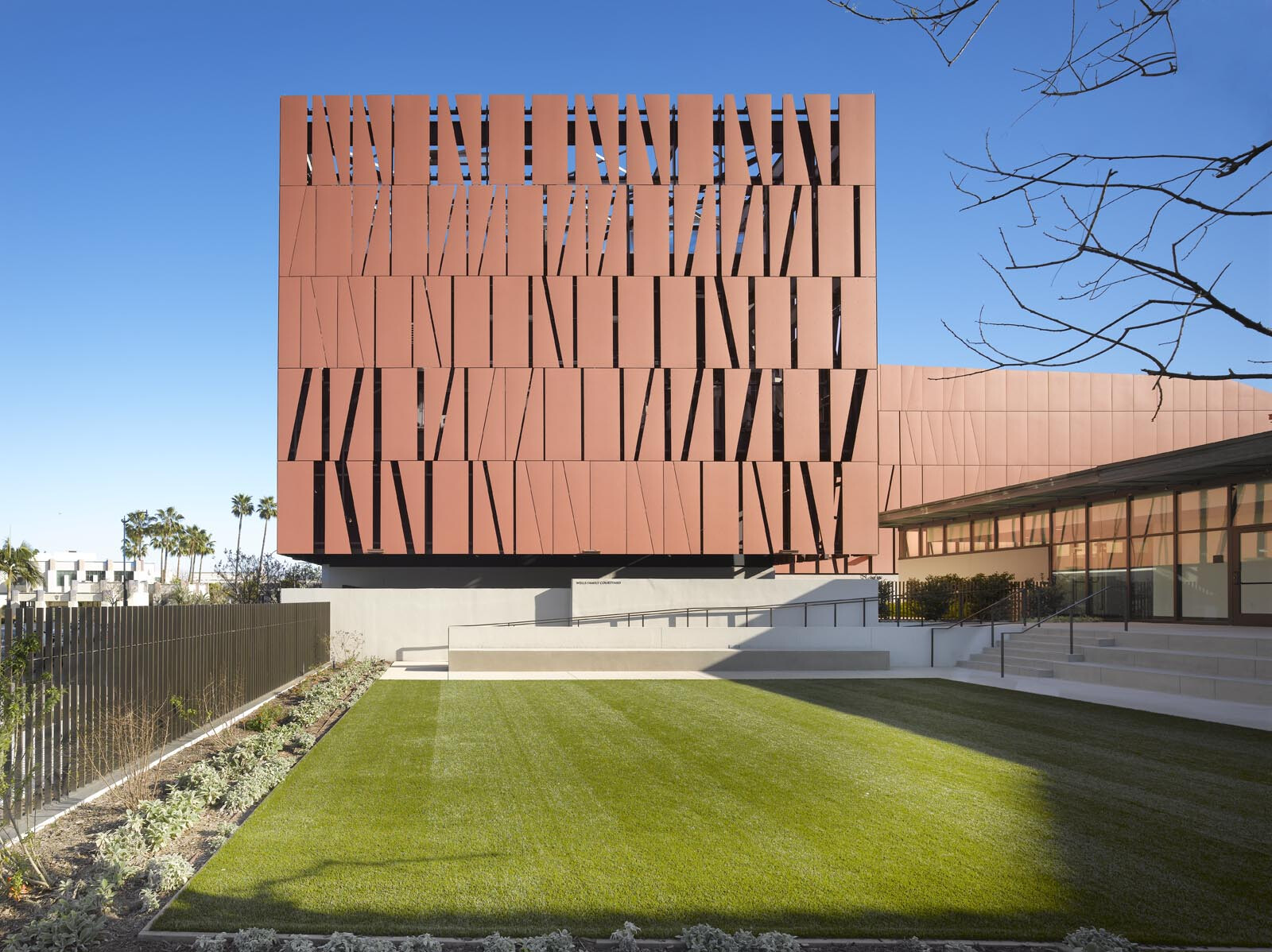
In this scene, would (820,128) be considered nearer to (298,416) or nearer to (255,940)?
(298,416)

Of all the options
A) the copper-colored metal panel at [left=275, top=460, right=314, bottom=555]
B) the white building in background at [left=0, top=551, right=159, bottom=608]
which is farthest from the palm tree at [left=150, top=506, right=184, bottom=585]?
the copper-colored metal panel at [left=275, top=460, right=314, bottom=555]

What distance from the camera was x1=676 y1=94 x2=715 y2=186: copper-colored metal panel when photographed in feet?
111

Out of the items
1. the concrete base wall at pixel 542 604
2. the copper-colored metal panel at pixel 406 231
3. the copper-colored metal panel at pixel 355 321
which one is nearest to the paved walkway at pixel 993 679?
the concrete base wall at pixel 542 604

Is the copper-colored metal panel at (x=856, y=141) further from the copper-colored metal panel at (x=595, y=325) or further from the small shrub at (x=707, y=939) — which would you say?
the small shrub at (x=707, y=939)

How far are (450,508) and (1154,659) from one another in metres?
22.4

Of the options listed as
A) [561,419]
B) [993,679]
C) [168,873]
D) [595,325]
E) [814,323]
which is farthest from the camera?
[814,323]

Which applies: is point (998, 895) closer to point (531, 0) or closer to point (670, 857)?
point (670, 857)

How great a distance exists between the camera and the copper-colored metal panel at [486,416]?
33.0 metres

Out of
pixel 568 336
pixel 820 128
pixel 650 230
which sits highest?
pixel 820 128

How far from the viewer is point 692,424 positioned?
110 ft

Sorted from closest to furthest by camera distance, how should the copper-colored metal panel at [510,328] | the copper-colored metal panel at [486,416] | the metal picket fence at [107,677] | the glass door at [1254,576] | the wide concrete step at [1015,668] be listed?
the metal picket fence at [107,677] → the glass door at [1254,576] → the wide concrete step at [1015,668] → the copper-colored metal panel at [486,416] → the copper-colored metal panel at [510,328]

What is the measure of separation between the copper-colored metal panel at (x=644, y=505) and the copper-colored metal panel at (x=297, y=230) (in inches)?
548

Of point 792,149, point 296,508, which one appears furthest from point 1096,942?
point 792,149

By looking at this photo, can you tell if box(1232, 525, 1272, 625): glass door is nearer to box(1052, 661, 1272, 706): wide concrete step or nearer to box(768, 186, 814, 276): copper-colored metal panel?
box(1052, 661, 1272, 706): wide concrete step
